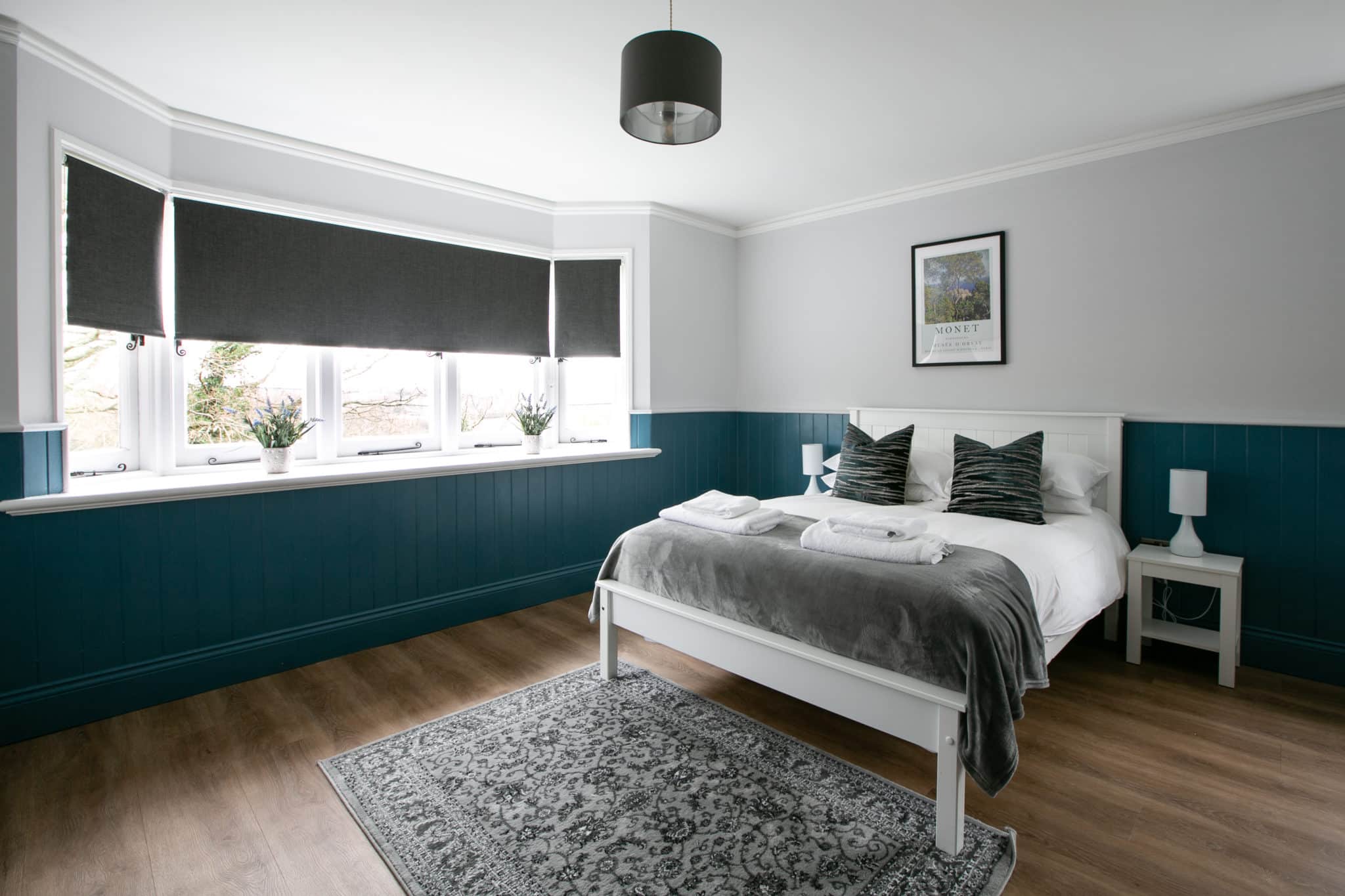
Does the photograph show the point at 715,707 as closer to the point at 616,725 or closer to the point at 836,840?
the point at 616,725

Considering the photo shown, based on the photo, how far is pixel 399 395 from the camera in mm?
3955

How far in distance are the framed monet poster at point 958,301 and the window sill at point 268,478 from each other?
2.09 m

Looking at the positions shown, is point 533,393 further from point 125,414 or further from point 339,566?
point 125,414

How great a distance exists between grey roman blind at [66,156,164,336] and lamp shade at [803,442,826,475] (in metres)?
3.58

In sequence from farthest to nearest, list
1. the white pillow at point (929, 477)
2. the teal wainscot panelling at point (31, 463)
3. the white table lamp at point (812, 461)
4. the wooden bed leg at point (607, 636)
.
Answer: the white table lamp at point (812, 461) → the white pillow at point (929, 477) → the wooden bed leg at point (607, 636) → the teal wainscot panelling at point (31, 463)

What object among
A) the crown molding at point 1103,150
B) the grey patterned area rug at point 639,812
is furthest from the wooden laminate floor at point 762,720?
the crown molding at point 1103,150

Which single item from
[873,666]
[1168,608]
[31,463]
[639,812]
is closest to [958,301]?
[1168,608]

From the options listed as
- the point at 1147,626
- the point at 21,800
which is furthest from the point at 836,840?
the point at 21,800

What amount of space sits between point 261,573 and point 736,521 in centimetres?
222

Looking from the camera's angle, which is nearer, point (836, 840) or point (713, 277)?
point (836, 840)

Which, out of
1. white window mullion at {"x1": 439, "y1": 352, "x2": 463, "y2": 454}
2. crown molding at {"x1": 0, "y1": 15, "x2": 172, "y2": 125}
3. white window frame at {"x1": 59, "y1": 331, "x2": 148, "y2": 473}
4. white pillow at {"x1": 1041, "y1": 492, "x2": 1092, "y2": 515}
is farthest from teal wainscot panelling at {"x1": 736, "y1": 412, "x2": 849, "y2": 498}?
crown molding at {"x1": 0, "y1": 15, "x2": 172, "y2": 125}

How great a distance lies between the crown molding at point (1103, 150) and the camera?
2.93 meters

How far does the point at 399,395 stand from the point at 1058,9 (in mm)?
3604

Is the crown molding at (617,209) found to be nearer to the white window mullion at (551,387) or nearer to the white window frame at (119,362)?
the white window mullion at (551,387)
